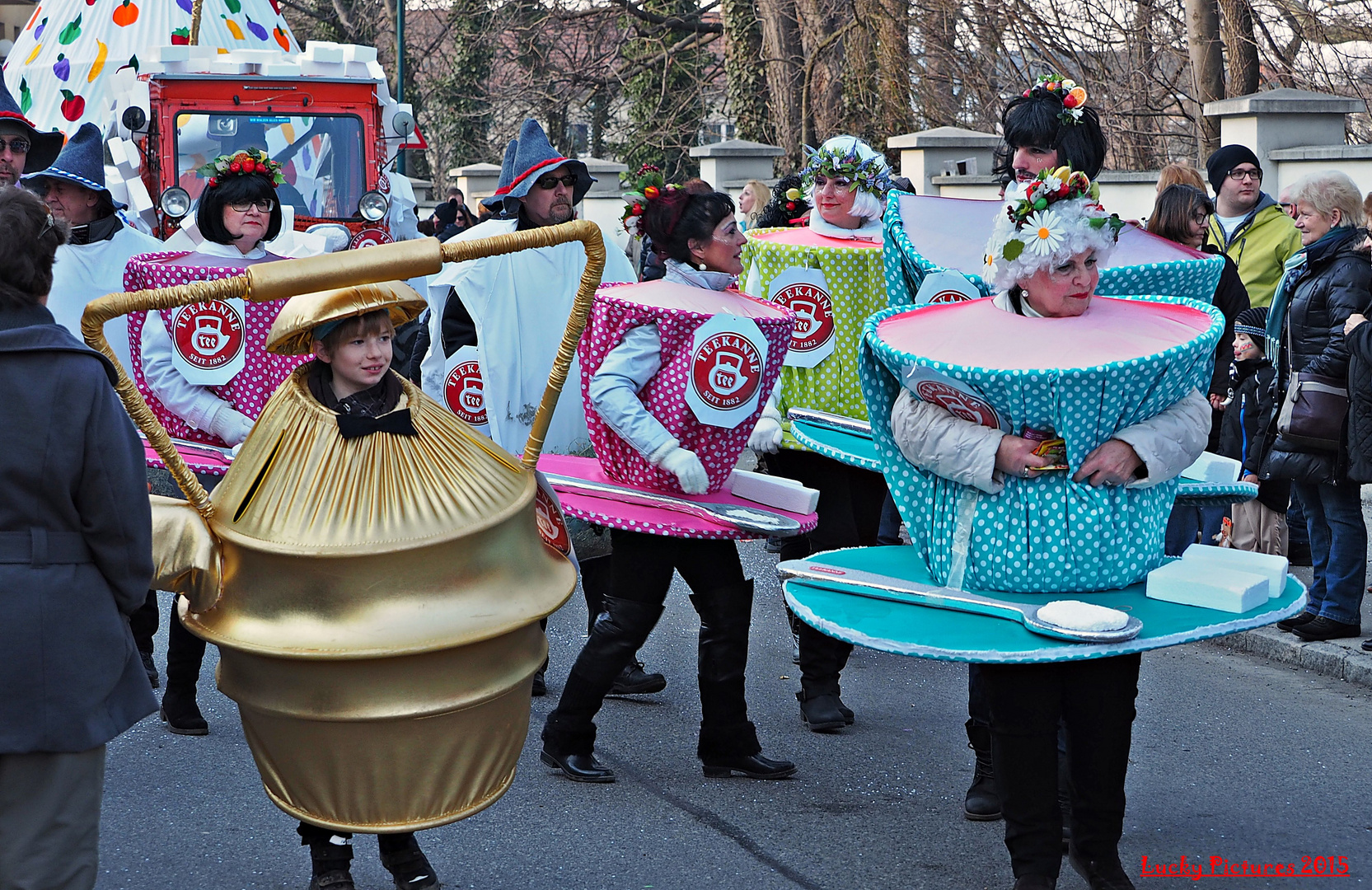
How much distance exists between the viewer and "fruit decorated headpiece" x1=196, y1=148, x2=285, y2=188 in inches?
196

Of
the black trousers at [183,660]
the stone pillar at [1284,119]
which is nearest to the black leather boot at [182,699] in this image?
the black trousers at [183,660]

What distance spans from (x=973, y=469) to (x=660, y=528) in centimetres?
106

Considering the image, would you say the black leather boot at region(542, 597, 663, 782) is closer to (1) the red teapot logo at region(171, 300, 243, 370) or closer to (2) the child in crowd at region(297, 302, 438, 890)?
(2) the child in crowd at region(297, 302, 438, 890)

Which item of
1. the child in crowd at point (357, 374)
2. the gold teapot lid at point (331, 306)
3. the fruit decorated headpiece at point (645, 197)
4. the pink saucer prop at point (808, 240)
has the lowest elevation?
the child in crowd at point (357, 374)

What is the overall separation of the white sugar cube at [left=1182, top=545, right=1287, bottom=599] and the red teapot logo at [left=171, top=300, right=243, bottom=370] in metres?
2.96

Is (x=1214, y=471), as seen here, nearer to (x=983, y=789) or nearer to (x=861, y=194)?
(x=983, y=789)

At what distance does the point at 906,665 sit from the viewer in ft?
19.1

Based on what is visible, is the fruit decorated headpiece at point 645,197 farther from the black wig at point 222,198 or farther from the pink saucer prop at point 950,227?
the black wig at point 222,198

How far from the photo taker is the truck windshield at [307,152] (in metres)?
10.0

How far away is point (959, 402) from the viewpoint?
3311 millimetres

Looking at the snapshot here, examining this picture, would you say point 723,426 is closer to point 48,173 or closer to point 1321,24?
point 48,173

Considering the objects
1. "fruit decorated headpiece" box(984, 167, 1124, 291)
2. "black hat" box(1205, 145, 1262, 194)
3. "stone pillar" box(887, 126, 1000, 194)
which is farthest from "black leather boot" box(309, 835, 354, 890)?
"stone pillar" box(887, 126, 1000, 194)

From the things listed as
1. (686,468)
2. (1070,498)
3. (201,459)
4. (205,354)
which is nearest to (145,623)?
(201,459)

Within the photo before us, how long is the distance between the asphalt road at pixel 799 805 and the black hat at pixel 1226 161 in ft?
9.35
